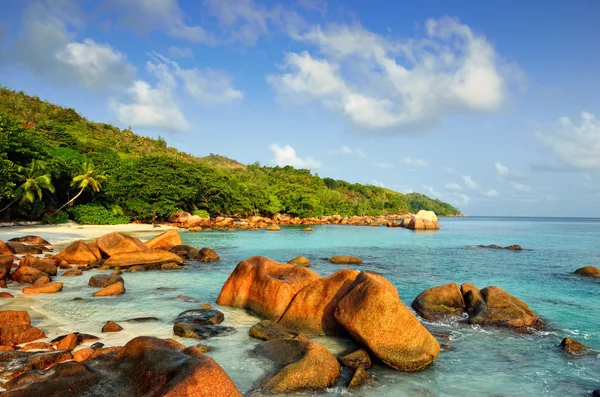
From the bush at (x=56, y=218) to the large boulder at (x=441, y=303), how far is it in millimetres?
37675

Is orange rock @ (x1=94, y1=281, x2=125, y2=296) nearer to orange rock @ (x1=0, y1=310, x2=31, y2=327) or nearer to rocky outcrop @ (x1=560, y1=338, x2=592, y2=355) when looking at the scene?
orange rock @ (x1=0, y1=310, x2=31, y2=327)

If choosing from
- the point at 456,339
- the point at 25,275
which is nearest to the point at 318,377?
the point at 456,339

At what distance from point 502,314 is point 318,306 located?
18.7 feet

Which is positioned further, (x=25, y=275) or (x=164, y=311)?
(x=25, y=275)

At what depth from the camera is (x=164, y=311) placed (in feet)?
38.3

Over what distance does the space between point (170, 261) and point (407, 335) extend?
49.9ft

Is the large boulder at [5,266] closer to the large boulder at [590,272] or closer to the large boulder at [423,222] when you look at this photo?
the large boulder at [590,272]

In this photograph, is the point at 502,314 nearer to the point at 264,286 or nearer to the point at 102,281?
the point at 264,286

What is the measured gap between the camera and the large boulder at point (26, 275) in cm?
1423

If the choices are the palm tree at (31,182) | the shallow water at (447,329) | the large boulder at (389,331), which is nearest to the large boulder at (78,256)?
the shallow water at (447,329)

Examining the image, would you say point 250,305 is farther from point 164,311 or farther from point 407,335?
point 407,335

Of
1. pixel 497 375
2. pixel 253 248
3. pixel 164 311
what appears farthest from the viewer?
pixel 253 248

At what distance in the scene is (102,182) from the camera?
44.1 m

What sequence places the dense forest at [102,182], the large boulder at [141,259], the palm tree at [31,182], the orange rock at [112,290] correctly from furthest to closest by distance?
the dense forest at [102,182]
the palm tree at [31,182]
the large boulder at [141,259]
the orange rock at [112,290]
